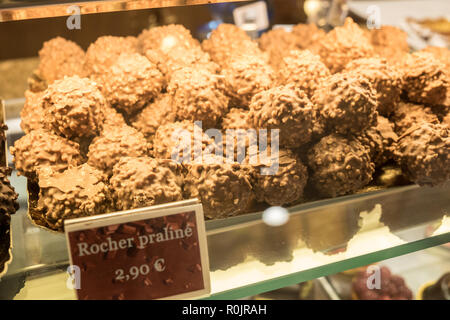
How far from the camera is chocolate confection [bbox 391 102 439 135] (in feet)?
4.05

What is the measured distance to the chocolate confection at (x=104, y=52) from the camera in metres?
1.23

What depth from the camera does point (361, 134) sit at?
1142 millimetres

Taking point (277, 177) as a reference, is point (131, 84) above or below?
above

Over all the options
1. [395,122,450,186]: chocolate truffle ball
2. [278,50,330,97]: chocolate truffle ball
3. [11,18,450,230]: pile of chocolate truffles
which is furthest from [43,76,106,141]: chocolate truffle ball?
[395,122,450,186]: chocolate truffle ball

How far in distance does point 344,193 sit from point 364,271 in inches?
20.9

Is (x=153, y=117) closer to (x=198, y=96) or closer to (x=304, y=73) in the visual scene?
(x=198, y=96)

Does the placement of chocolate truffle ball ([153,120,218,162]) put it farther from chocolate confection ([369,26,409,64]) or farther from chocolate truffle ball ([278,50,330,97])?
chocolate confection ([369,26,409,64])

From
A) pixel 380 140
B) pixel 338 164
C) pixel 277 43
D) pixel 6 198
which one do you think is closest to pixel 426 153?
pixel 380 140

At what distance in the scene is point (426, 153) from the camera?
43.2 inches

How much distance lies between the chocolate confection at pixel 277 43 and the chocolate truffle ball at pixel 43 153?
0.68 meters

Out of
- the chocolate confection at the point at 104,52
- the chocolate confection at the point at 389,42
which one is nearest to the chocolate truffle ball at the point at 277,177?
the chocolate confection at the point at 104,52

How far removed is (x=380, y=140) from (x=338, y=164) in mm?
175

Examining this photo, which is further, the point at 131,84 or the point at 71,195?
the point at 131,84
